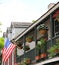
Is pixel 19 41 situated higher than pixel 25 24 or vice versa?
pixel 25 24

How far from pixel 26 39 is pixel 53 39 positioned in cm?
706

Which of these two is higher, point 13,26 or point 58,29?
point 13,26

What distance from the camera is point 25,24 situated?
147 ft

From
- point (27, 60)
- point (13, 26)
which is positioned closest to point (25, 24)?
point (13, 26)

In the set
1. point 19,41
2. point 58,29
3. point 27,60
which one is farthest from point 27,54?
point 58,29

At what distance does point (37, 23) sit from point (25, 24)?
58.0 feet

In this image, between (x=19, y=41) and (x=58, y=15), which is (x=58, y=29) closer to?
(x=58, y=15)

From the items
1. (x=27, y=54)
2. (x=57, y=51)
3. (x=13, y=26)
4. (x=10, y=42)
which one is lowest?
(x=57, y=51)

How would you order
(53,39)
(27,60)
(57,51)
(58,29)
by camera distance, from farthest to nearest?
(27,60) → (58,29) → (53,39) → (57,51)

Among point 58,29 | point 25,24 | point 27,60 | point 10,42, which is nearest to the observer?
point 58,29

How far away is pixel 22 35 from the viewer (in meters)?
32.3

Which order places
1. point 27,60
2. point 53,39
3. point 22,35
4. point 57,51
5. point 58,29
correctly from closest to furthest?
point 57,51
point 53,39
point 58,29
point 27,60
point 22,35

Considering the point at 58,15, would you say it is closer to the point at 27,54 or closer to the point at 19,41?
the point at 27,54

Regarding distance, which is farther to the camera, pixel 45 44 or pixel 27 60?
pixel 27 60
